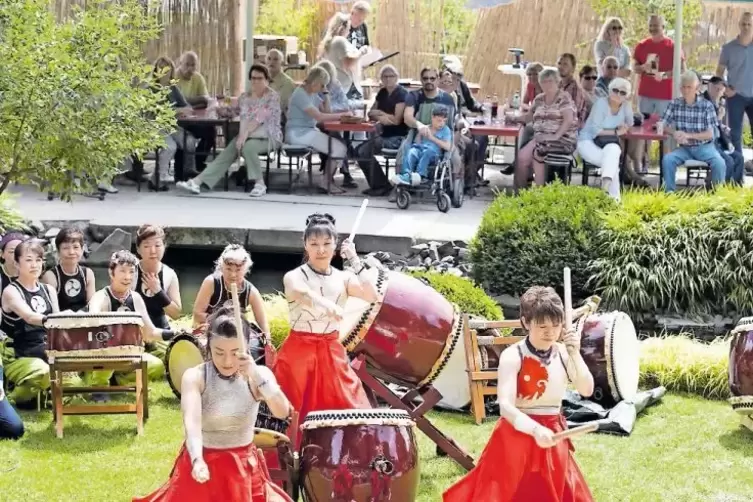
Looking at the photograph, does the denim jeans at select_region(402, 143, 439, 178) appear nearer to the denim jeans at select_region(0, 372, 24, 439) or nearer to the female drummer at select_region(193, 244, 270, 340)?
the female drummer at select_region(193, 244, 270, 340)

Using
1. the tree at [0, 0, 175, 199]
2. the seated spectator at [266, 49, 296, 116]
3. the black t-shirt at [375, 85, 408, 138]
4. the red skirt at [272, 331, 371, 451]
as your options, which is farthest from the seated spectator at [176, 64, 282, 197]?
the red skirt at [272, 331, 371, 451]

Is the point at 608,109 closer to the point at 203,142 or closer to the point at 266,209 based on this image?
the point at 266,209

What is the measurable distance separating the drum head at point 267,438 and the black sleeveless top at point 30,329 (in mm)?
2683

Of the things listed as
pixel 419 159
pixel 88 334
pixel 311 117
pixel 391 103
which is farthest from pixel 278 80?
pixel 88 334

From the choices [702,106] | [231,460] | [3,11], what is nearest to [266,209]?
[702,106]

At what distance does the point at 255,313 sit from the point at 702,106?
652 centimetres

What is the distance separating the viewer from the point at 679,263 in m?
9.73

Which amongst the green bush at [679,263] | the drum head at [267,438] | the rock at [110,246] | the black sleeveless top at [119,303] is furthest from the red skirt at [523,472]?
the rock at [110,246]

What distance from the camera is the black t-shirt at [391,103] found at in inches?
535

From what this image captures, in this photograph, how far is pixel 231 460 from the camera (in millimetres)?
4812

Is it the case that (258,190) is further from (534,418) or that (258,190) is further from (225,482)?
(225,482)

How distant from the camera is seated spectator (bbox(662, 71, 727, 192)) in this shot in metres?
12.6

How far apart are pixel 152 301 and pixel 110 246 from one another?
3794mm

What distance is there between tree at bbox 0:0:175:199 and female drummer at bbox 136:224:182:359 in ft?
1.81
